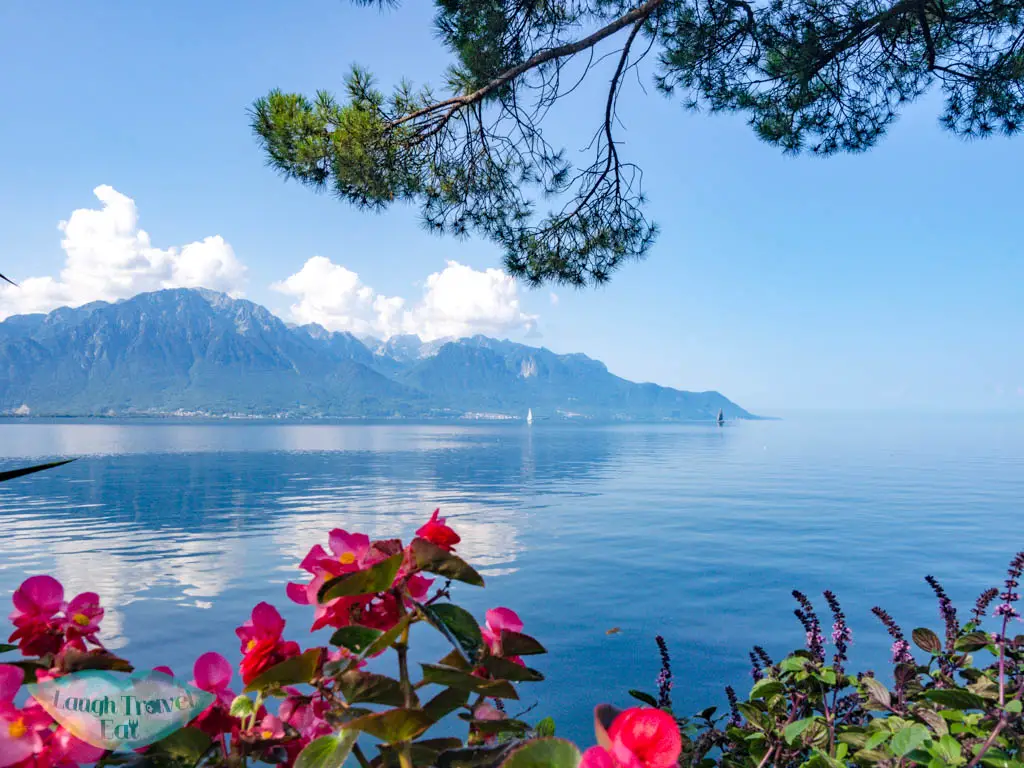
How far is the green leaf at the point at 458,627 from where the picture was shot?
0.81m

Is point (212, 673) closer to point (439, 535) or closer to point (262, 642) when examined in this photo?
point (262, 642)

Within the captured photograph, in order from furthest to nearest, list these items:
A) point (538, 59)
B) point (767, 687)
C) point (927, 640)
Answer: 1. point (538, 59)
2. point (927, 640)
3. point (767, 687)

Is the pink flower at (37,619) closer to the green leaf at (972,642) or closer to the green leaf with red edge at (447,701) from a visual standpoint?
the green leaf with red edge at (447,701)

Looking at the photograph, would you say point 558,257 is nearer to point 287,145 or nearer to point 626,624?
point 287,145

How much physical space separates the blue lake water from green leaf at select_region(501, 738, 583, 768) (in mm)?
5164

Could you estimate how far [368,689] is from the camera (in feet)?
2.92

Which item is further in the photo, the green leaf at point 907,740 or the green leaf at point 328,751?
the green leaf at point 907,740

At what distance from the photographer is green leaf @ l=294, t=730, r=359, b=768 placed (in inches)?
31.1

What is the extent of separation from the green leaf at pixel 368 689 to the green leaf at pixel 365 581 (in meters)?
0.16

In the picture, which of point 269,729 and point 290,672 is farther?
point 269,729

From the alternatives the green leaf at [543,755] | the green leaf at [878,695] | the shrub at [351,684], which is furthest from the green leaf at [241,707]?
the green leaf at [878,695]

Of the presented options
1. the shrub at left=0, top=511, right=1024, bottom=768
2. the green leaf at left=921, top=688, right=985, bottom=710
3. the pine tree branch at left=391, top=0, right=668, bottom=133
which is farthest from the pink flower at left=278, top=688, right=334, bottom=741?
the pine tree branch at left=391, top=0, right=668, bottom=133

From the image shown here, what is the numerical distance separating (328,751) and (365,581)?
23cm

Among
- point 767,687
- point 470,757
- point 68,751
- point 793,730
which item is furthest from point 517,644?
point 767,687
